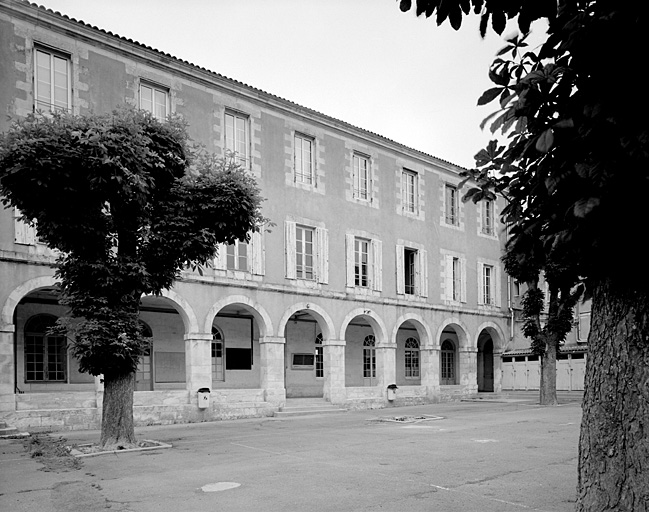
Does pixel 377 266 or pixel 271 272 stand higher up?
pixel 377 266

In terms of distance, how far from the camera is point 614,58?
3342 millimetres

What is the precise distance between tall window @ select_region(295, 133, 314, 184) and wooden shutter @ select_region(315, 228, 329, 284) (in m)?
1.74

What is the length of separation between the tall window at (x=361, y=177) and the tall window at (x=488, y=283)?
814 cm

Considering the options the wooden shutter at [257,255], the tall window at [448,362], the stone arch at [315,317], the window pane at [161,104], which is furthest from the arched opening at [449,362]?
the window pane at [161,104]

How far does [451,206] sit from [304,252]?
8933 millimetres

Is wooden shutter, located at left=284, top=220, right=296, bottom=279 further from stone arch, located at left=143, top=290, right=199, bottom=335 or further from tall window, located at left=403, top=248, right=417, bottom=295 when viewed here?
tall window, located at left=403, top=248, right=417, bottom=295

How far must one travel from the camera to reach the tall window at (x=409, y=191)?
25.9 m

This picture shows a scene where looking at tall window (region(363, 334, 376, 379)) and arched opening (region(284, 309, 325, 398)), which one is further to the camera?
tall window (region(363, 334, 376, 379))

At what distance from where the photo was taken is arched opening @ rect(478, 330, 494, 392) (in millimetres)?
32188

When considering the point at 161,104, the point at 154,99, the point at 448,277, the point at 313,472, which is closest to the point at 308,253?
the point at 161,104

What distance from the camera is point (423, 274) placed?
86.0 feet

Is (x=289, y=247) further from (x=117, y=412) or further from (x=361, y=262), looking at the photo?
(x=117, y=412)

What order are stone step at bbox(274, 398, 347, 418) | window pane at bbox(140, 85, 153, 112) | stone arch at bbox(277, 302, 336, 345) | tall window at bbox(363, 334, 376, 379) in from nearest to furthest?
window pane at bbox(140, 85, 153, 112) < stone step at bbox(274, 398, 347, 418) < stone arch at bbox(277, 302, 336, 345) < tall window at bbox(363, 334, 376, 379)

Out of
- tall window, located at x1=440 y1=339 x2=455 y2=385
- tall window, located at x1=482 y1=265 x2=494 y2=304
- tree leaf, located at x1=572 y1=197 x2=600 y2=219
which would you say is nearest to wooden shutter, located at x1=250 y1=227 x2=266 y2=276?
tall window, located at x1=482 y1=265 x2=494 y2=304
